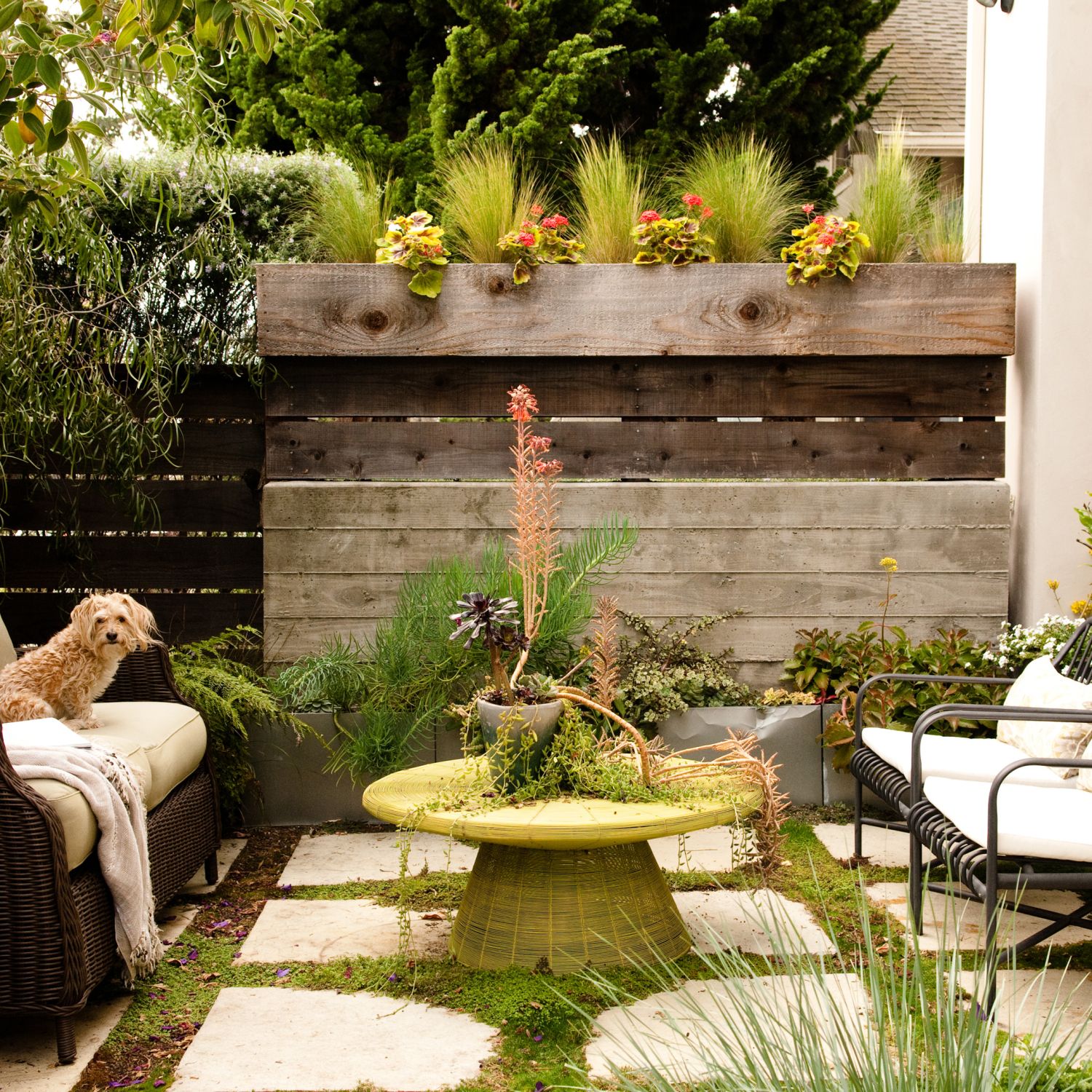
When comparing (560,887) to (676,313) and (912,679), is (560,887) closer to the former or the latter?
(912,679)

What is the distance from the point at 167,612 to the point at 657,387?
7.62 feet

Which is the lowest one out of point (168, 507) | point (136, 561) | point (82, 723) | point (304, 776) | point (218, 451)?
point (304, 776)

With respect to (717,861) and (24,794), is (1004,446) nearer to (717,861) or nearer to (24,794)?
(717,861)

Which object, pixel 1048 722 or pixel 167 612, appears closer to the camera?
pixel 1048 722

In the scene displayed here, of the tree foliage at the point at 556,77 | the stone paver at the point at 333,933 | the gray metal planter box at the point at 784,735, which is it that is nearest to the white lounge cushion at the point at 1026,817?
the gray metal planter box at the point at 784,735

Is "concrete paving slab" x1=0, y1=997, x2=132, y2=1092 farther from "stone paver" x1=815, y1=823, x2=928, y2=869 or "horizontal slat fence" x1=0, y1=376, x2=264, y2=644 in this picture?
"stone paver" x1=815, y1=823, x2=928, y2=869

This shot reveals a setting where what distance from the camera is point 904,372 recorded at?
489 centimetres

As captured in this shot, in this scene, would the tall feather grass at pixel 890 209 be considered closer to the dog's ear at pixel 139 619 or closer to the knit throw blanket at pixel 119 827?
the dog's ear at pixel 139 619

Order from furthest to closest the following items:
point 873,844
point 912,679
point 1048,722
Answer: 1. point 873,844
2. point 912,679
3. point 1048,722

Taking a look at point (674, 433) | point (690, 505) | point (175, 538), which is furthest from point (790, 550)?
point (175, 538)

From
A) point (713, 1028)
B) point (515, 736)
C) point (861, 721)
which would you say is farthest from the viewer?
point (861, 721)

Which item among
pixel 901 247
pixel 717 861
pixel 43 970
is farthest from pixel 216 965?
pixel 901 247

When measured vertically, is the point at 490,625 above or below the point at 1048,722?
above

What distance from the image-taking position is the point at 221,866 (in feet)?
13.2
